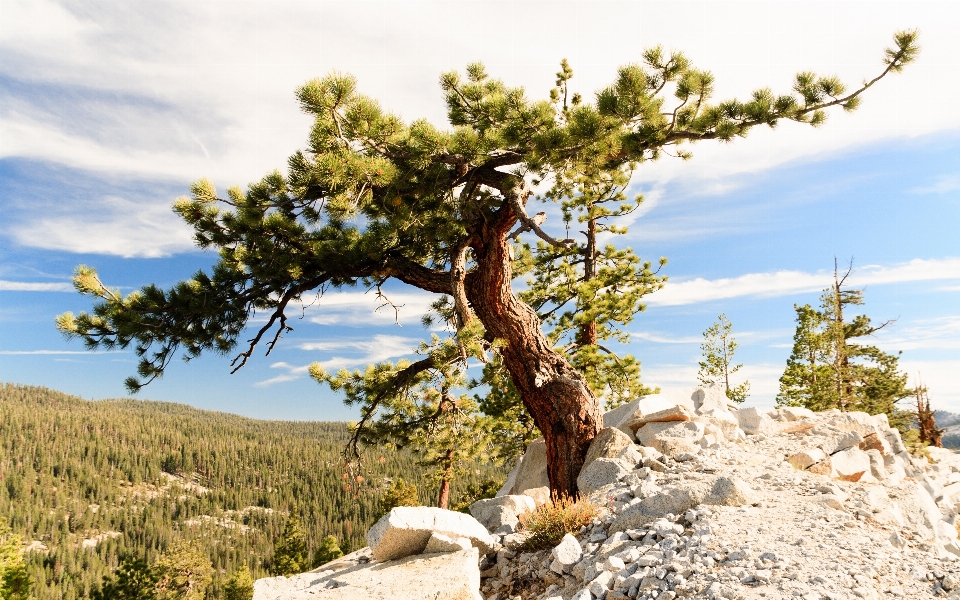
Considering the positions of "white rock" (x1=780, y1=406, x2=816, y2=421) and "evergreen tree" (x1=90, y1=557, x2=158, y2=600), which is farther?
"evergreen tree" (x1=90, y1=557, x2=158, y2=600)

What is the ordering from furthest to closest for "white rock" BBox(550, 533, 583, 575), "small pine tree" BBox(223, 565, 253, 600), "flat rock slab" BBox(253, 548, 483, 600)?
"small pine tree" BBox(223, 565, 253, 600) → "white rock" BBox(550, 533, 583, 575) → "flat rock slab" BBox(253, 548, 483, 600)

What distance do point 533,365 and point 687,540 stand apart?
15.2ft

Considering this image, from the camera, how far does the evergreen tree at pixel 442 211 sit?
22.4 feet

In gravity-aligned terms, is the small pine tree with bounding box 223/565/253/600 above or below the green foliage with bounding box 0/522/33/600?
below

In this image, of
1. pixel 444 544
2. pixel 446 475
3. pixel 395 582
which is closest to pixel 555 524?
pixel 444 544

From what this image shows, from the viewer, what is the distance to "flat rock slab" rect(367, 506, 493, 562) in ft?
21.7

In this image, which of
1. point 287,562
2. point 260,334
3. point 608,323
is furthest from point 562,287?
point 287,562

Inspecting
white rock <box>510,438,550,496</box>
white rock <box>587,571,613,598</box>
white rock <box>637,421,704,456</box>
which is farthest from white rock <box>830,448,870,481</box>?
white rock <box>587,571,613,598</box>

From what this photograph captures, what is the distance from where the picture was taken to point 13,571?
27.3 meters

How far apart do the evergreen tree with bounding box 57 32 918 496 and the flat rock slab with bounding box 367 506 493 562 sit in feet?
7.81

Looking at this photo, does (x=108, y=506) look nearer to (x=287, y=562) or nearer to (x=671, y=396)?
(x=287, y=562)

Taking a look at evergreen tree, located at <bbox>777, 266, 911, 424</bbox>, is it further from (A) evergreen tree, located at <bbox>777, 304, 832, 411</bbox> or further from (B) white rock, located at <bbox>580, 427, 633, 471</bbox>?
(B) white rock, located at <bbox>580, 427, 633, 471</bbox>

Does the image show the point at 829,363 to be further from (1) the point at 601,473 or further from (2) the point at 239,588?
(2) the point at 239,588

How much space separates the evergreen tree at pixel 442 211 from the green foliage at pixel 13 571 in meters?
28.4
